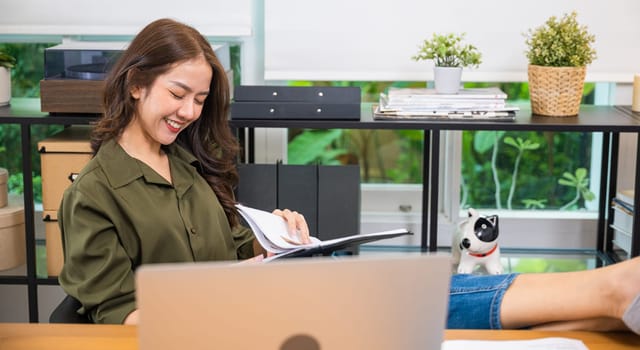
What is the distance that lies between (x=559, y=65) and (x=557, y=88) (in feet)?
0.21

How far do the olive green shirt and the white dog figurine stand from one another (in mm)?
855

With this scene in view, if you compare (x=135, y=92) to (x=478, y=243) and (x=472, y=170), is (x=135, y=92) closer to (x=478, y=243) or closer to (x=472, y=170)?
(x=478, y=243)

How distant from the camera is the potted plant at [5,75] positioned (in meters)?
2.61

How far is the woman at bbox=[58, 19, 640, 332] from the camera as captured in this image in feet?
5.26

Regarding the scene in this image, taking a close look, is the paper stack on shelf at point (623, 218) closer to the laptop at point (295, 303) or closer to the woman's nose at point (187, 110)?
the woman's nose at point (187, 110)

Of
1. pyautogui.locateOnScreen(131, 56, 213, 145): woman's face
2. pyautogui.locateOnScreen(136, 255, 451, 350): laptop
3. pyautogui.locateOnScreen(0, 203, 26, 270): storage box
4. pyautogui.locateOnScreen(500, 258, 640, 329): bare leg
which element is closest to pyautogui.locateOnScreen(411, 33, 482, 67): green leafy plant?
pyautogui.locateOnScreen(131, 56, 213, 145): woman's face

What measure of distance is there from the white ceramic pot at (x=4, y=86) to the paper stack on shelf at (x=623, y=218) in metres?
1.83

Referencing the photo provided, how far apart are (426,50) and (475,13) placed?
27 centimetres

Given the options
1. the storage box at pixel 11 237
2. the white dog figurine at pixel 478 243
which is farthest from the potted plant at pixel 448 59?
the storage box at pixel 11 237

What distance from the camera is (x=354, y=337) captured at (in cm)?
96

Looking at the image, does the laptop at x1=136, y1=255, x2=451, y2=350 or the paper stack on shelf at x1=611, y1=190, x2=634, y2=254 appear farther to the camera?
the paper stack on shelf at x1=611, y1=190, x2=634, y2=254

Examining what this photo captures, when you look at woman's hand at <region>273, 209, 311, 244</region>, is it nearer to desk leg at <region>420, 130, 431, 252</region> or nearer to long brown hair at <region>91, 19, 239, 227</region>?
long brown hair at <region>91, 19, 239, 227</region>

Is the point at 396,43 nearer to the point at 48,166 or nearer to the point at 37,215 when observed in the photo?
the point at 48,166

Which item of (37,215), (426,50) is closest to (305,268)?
(426,50)
